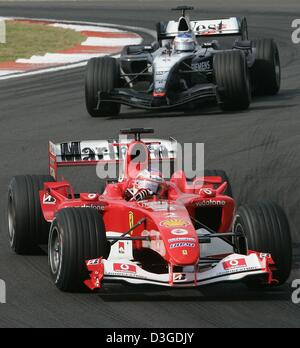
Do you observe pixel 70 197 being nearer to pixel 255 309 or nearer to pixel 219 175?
pixel 219 175

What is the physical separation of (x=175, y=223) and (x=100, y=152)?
242 cm

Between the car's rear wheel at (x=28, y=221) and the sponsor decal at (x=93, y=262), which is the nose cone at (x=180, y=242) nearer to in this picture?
the sponsor decal at (x=93, y=262)

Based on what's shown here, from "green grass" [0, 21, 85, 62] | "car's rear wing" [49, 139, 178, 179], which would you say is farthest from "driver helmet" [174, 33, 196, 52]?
"car's rear wing" [49, 139, 178, 179]

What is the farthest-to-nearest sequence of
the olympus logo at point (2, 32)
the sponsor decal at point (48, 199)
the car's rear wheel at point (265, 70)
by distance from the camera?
the olympus logo at point (2, 32) < the car's rear wheel at point (265, 70) < the sponsor decal at point (48, 199)

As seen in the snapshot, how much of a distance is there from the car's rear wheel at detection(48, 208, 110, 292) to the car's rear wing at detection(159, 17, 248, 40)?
11872mm

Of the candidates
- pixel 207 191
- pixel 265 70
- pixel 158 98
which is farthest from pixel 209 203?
pixel 265 70

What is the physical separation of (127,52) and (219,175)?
29.4ft

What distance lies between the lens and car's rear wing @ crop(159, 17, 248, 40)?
21984 mm

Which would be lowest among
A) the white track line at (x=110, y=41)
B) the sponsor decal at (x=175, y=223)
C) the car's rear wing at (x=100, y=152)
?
the sponsor decal at (x=175, y=223)

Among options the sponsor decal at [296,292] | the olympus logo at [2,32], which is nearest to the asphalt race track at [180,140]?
the sponsor decal at [296,292]

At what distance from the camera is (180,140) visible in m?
18.1

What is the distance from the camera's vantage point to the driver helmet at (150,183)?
11203mm

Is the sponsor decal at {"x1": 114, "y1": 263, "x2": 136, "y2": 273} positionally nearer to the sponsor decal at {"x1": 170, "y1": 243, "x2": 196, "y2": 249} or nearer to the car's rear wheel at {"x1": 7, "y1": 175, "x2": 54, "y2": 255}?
the sponsor decal at {"x1": 170, "y1": 243, "x2": 196, "y2": 249}

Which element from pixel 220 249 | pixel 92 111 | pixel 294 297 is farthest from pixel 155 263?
pixel 92 111
